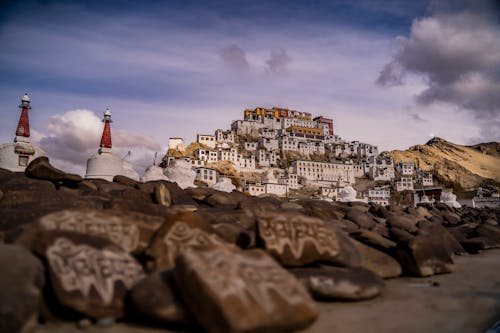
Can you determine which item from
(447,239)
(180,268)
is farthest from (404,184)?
(180,268)

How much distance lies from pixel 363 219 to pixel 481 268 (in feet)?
11.7

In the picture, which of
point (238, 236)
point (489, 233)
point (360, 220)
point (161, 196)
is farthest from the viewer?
point (489, 233)

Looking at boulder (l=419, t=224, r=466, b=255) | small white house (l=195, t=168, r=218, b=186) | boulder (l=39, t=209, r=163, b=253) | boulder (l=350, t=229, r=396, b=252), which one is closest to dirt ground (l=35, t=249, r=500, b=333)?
boulder (l=350, t=229, r=396, b=252)

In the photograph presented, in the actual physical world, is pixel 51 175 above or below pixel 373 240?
above

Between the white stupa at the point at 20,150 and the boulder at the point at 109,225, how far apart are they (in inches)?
687

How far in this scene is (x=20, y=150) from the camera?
1912 cm

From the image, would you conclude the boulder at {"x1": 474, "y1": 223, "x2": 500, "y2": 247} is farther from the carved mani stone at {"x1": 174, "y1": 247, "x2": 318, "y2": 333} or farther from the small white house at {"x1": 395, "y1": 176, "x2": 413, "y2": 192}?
the small white house at {"x1": 395, "y1": 176, "x2": 413, "y2": 192}

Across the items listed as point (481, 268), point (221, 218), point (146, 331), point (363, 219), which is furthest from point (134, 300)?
point (363, 219)

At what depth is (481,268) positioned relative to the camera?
6914 millimetres

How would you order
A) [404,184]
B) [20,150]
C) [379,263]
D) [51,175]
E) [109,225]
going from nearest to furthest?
[109,225] < [379,263] < [51,175] < [20,150] < [404,184]

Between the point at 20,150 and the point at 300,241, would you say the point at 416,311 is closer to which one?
the point at 300,241

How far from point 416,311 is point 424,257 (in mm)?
2232

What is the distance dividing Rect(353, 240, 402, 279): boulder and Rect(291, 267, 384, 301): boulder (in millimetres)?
1081

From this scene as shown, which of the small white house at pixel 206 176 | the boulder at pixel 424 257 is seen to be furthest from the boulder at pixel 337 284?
the small white house at pixel 206 176
